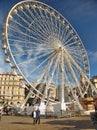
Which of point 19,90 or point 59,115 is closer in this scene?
point 59,115

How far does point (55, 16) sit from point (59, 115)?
1651 cm

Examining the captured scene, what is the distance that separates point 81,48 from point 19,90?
65750mm

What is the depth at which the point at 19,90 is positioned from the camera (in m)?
105

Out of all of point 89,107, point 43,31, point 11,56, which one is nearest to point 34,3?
point 43,31

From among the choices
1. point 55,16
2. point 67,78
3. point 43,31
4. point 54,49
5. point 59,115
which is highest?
point 55,16

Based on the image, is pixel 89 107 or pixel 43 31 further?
pixel 89 107

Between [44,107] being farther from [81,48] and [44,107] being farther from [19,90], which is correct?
[19,90]

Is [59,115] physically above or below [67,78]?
below

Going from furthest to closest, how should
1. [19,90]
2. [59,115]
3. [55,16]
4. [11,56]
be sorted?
[19,90] → [55,16] → [59,115] → [11,56]

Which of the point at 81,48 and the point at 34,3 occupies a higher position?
the point at 34,3

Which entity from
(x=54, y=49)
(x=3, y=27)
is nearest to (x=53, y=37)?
(x=54, y=49)

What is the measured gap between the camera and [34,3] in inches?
1415

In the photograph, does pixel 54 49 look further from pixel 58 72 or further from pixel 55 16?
pixel 55 16

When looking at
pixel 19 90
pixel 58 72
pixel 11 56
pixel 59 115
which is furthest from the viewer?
pixel 19 90
